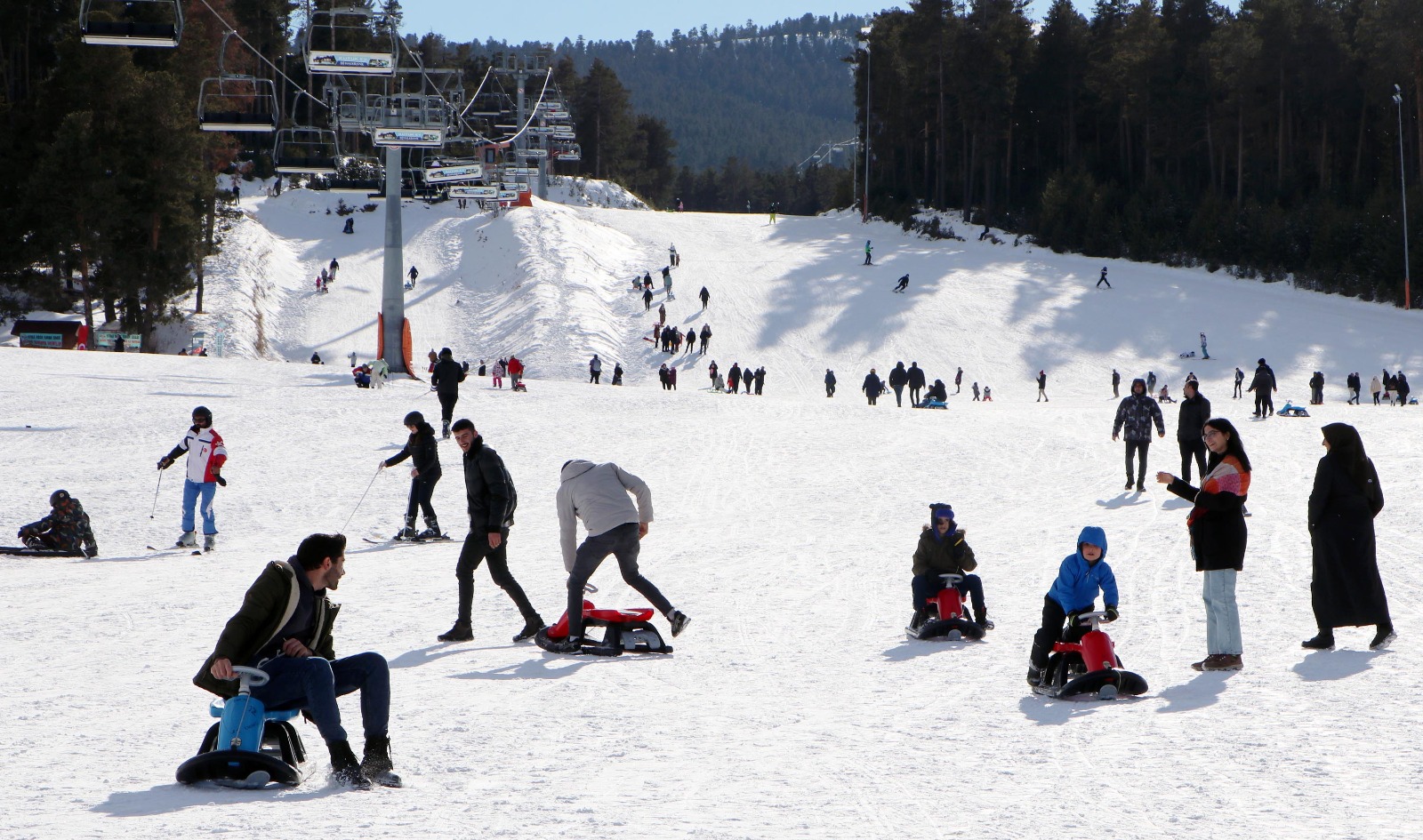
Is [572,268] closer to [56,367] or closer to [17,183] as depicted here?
[17,183]

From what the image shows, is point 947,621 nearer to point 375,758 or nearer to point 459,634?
point 459,634

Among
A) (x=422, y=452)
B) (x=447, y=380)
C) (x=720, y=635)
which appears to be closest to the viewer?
(x=720, y=635)

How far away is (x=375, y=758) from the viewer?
15.2 ft

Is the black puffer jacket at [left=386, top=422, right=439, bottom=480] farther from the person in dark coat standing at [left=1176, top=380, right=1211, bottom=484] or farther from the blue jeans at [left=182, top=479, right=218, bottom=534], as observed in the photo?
the person in dark coat standing at [left=1176, top=380, right=1211, bottom=484]

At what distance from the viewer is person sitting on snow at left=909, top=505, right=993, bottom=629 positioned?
7.97 metres

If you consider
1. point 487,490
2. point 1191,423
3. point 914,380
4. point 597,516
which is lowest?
point 597,516

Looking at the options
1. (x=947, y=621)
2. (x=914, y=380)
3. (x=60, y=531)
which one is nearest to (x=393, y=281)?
(x=914, y=380)

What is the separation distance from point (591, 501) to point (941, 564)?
2282mm

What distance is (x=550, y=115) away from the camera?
53156mm

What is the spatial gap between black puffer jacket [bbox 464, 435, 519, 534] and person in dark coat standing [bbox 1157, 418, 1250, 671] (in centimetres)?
372

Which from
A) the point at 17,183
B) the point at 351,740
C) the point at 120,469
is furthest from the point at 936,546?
the point at 17,183

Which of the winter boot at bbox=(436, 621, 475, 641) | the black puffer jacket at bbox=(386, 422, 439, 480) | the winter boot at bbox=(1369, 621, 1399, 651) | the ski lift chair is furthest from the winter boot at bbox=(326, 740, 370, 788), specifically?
the ski lift chair

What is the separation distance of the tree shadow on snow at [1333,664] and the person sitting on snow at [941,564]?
73.7 inches

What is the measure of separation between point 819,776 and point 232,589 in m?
6.40
